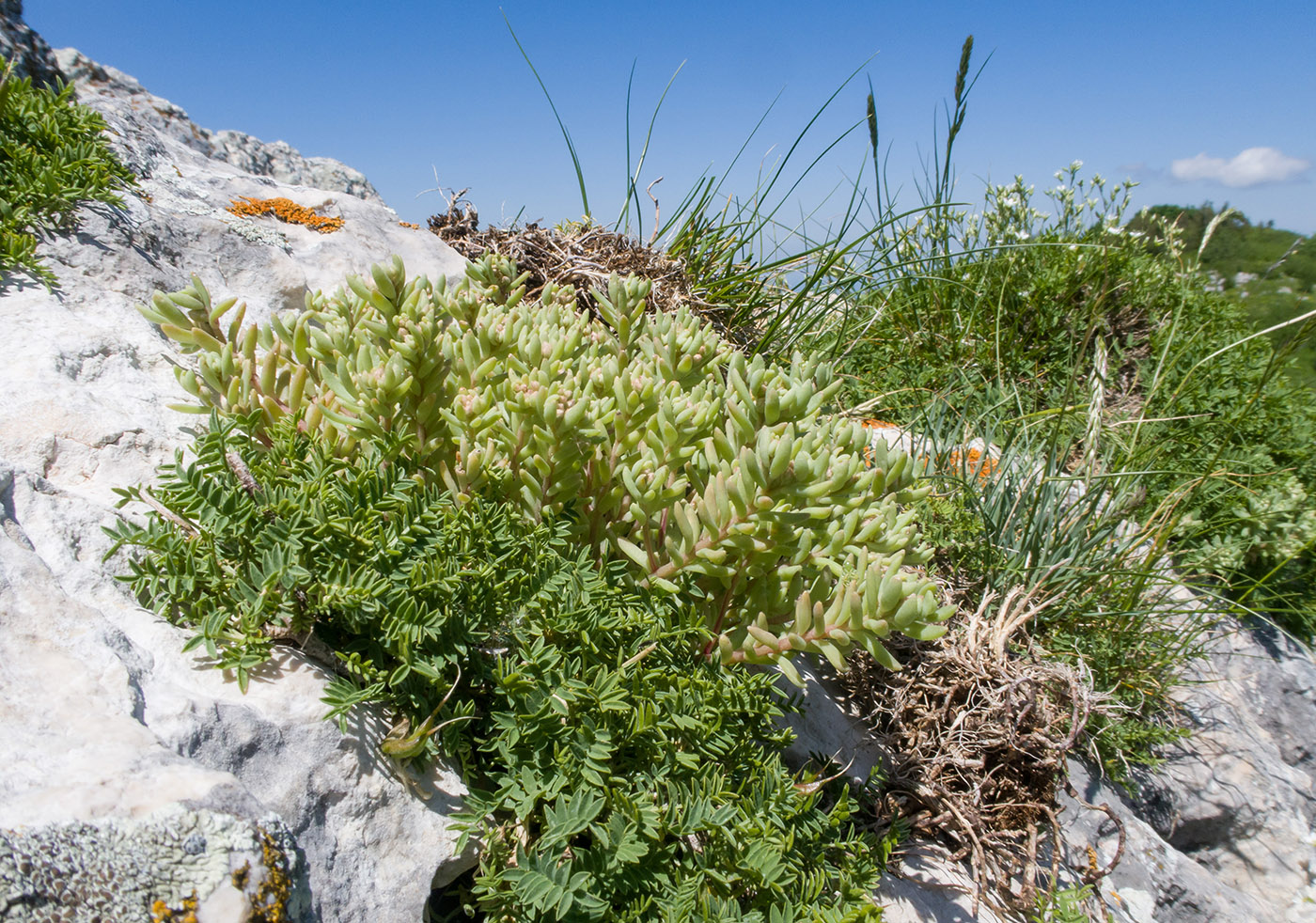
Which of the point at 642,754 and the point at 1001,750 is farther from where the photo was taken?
the point at 1001,750

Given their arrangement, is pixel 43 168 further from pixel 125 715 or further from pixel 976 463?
pixel 976 463

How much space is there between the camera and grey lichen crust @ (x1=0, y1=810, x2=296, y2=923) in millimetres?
1362

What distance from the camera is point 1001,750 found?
331 cm

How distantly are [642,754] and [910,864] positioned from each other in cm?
143

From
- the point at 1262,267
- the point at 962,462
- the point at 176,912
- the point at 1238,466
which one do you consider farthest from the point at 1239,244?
the point at 176,912

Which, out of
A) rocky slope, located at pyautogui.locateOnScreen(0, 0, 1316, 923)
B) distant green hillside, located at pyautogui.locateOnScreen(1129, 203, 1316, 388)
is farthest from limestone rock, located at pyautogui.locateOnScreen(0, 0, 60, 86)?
distant green hillside, located at pyautogui.locateOnScreen(1129, 203, 1316, 388)

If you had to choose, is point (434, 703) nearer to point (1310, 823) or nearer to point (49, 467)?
point (49, 467)

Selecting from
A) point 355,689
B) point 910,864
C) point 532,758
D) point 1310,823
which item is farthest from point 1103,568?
point 355,689

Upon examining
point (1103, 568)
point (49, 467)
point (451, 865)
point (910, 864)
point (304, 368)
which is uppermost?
point (1103, 568)

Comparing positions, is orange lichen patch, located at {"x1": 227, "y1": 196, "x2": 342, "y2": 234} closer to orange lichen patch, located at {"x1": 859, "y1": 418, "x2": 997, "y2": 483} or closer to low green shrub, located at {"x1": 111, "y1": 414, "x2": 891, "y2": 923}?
low green shrub, located at {"x1": 111, "y1": 414, "x2": 891, "y2": 923}

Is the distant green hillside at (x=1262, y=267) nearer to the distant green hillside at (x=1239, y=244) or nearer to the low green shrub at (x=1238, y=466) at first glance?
the distant green hillside at (x=1239, y=244)

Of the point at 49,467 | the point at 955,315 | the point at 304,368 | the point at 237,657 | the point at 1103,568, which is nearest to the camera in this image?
the point at 237,657

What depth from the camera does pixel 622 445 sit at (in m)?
2.63

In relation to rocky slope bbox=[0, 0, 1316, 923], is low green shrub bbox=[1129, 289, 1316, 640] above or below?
above
